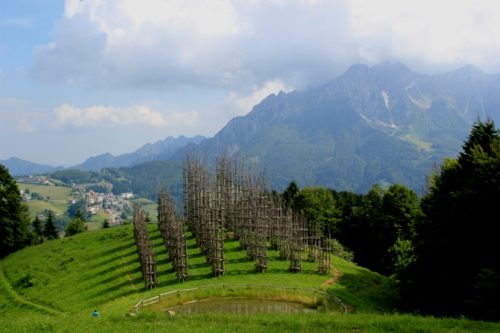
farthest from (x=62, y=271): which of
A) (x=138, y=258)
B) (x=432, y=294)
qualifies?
(x=432, y=294)

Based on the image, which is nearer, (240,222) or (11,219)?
(240,222)

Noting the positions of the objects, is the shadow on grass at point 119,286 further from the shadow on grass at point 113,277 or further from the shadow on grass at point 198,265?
the shadow on grass at point 198,265

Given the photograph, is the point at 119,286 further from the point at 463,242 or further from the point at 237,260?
the point at 463,242

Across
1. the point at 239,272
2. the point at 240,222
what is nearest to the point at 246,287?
the point at 239,272

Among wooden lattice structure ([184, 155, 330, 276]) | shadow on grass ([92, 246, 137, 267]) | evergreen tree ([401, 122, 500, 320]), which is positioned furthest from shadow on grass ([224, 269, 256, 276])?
evergreen tree ([401, 122, 500, 320])

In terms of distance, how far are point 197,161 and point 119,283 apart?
29.9 metres

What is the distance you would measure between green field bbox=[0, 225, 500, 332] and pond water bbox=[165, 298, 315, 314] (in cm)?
457

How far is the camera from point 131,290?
51.8 metres

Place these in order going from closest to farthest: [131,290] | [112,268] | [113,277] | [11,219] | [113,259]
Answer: [131,290] → [113,277] → [112,268] → [113,259] → [11,219]

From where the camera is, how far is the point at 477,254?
37344 mm

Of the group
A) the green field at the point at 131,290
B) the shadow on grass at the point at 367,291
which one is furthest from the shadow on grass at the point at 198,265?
the shadow on grass at the point at 367,291

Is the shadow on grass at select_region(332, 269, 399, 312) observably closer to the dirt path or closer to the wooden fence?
the dirt path

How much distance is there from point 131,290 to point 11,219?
1692 inches

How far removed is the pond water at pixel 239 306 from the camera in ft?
140
